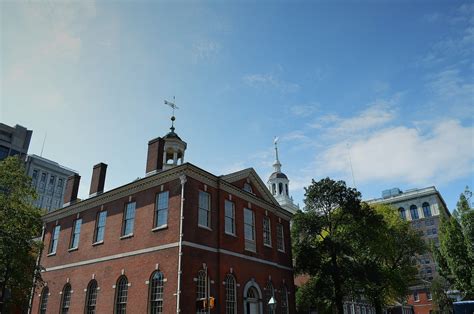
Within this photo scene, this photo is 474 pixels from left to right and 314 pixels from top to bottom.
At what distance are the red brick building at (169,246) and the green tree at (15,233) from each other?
4.12 metres

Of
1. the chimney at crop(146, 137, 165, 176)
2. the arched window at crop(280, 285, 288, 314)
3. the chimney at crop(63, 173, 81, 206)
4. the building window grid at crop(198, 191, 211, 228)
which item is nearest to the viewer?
the building window grid at crop(198, 191, 211, 228)

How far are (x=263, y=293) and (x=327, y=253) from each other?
23.8 feet

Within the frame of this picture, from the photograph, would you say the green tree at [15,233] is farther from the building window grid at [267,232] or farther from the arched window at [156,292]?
the building window grid at [267,232]

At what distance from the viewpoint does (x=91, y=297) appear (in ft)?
A: 79.5

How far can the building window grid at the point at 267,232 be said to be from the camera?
28.0 m

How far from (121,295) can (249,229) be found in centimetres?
953

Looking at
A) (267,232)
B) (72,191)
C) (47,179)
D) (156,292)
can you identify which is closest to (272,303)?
(156,292)

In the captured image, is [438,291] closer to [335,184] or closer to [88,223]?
[335,184]

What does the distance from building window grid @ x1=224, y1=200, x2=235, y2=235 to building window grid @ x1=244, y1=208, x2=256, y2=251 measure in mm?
1568

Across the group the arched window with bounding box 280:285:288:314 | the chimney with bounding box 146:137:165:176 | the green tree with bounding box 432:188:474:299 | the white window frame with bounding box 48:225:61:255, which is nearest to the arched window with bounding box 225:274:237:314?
the arched window with bounding box 280:285:288:314

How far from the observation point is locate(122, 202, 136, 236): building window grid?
23938 mm

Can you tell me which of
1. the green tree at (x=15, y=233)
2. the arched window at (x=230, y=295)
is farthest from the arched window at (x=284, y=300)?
the green tree at (x=15, y=233)

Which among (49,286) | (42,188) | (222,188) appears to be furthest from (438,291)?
(42,188)

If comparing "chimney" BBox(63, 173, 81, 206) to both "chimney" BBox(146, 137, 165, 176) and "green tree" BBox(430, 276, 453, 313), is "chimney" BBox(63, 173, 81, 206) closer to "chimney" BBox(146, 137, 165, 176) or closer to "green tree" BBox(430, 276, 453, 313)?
"chimney" BBox(146, 137, 165, 176)
